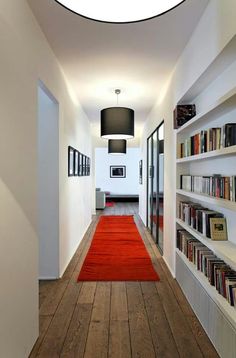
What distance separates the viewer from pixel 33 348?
2352mm

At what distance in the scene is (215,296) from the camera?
2322mm

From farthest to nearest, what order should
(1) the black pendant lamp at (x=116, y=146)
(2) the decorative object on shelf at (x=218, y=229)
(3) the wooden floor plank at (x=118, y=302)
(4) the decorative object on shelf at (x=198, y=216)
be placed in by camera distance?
1. (1) the black pendant lamp at (x=116, y=146)
2. (3) the wooden floor plank at (x=118, y=302)
3. (4) the decorative object on shelf at (x=198, y=216)
4. (2) the decorative object on shelf at (x=218, y=229)

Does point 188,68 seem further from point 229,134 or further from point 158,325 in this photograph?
point 158,325

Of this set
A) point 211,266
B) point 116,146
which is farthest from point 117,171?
point 211,266

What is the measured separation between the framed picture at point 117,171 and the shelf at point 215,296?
1201 cm

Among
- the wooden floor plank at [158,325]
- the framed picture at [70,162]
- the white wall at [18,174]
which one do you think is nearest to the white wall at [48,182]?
the framed picture at [70,162]

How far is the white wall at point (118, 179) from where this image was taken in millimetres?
Answer: 15172

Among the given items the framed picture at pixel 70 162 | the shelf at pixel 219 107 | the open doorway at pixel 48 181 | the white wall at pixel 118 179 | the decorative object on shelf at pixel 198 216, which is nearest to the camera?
the shelf at pixel 219 107

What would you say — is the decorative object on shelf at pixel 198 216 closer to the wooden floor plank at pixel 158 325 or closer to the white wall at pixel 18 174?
the wooden floor plank at pixel 158 325

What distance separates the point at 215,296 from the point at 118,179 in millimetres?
12948

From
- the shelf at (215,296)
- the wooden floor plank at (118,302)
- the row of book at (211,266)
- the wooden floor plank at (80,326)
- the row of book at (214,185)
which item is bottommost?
the wooden floor plank at (118,302)

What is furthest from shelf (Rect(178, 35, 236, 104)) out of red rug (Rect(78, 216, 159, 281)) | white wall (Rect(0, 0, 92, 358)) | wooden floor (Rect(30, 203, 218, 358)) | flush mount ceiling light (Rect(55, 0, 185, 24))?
red rug (Rect(78, 216, 159, 281))

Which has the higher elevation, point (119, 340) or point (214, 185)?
point (214, 185)

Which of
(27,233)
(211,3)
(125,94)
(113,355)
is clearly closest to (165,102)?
(125,94)
